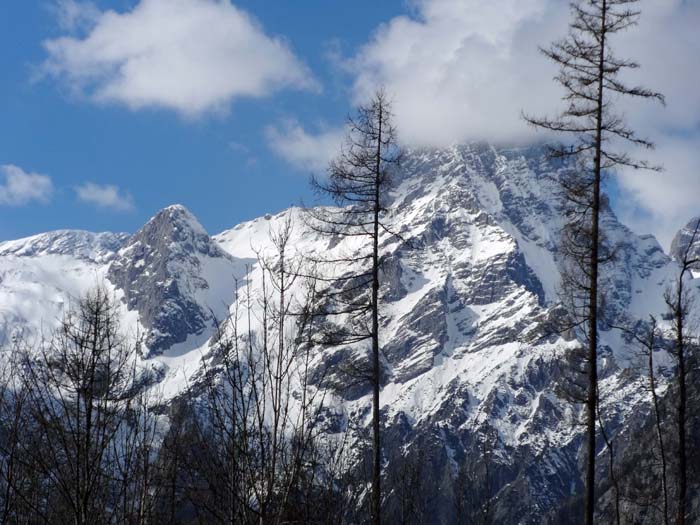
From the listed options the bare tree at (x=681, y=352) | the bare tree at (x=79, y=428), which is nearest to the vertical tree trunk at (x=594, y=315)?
the bare tree at (x=681, y=352)

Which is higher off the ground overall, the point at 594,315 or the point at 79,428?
the point at 594,315

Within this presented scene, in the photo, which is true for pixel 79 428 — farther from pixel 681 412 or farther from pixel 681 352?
pixel 681 352

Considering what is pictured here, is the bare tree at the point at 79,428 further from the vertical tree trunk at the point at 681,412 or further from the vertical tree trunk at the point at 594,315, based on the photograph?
the vertical tree trunk at the point at 681,412

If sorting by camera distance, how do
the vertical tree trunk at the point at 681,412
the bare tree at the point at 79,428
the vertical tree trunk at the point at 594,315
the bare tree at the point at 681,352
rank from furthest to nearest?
1. the bare tree at the point at 681,352
2. the vertical tree trunk at the point at 681,412
3. the vertical tree trunk at the point at 594,315
4. the bare tree at the point at 79,428

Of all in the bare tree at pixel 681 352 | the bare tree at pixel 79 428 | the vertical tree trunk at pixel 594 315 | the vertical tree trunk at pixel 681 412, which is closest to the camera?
the bare tree at pixel 79 428

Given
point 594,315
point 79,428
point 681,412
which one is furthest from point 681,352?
point 79,428

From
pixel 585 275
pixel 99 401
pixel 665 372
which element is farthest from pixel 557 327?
pixel 99 401

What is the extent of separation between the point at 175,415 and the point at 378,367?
530 centimetres

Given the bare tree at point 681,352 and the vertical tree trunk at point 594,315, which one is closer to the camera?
the vertical tree trunk at point 594,315

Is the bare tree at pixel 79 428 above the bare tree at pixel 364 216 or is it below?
below

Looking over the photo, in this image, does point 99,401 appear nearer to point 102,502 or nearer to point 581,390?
point 102,502

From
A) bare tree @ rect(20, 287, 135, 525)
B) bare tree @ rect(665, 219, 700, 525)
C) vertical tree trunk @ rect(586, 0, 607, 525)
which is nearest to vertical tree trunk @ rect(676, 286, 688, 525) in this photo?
bare tree @ rect(665, 219, 700, 525)

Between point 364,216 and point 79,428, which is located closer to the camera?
point 79,428

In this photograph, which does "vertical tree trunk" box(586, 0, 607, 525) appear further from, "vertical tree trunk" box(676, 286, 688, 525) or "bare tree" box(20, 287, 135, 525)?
"bare tree" box(20, 287, 135, 525)
